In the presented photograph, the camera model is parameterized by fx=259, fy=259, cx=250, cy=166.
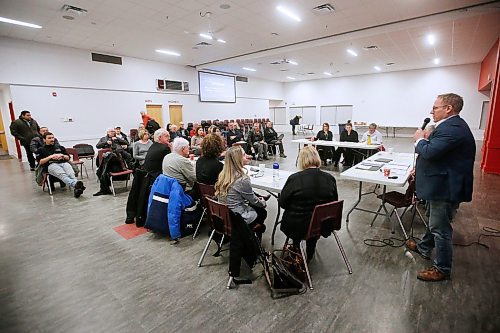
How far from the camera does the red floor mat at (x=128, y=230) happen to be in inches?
127

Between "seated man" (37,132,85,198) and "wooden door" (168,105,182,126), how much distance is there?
7040 millimetres

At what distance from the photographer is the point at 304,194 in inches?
83.0

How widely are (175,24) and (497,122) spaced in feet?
25.7

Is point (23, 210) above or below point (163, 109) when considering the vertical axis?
below

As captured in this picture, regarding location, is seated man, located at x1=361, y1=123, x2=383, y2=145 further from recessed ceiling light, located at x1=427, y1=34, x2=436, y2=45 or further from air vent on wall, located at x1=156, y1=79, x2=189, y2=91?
air vent on wall, located at x1=156, y1=79, x2=189, y2=91

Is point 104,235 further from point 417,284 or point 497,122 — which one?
point 497,122

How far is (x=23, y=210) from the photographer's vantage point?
4.13 m

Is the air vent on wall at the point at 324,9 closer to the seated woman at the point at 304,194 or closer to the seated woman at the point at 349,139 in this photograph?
the seated woman at the point at 349,139

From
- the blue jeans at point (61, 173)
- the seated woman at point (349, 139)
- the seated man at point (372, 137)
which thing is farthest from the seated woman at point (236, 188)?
the seated woman at point (349, 139)

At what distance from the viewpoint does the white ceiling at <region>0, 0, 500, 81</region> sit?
5578mm

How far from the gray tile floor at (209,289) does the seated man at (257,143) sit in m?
4.98

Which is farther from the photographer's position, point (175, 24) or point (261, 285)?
point (175, 24)

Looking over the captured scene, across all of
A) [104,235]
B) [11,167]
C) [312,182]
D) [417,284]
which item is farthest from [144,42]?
[417,284]

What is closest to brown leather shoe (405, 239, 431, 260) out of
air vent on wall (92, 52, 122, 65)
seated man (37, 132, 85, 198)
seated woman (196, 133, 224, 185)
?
seated woman (196, 133, 224, 185)
